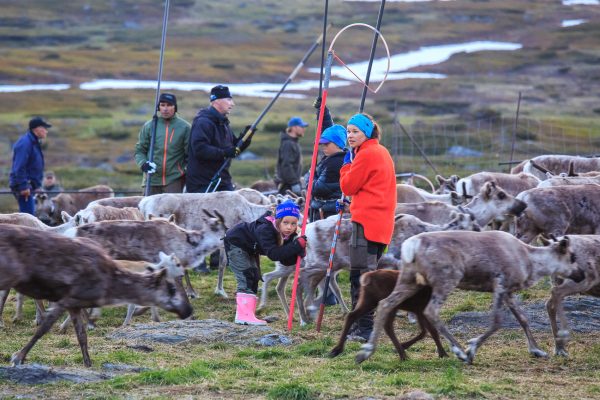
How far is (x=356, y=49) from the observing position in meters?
Answer: 91.5

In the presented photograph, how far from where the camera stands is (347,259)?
38.6 ft

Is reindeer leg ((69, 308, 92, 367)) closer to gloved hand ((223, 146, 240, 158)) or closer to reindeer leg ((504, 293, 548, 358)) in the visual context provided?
reindeer leg ((504, 293, 548, 358))

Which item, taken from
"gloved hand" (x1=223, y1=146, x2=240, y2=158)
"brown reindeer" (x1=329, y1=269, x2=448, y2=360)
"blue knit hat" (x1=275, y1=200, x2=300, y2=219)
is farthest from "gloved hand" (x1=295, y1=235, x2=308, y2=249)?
"gloved hand" (x1=223, y1=146, x2=240, y2=158)

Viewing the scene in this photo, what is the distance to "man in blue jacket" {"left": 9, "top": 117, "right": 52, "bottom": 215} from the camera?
55.2ft

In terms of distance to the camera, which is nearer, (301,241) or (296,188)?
(301,241)

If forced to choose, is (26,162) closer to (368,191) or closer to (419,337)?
(368,191)

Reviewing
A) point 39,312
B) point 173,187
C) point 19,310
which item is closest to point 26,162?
point 173,187

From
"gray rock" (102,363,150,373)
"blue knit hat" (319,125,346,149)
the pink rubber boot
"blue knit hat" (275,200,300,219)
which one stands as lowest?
the pink rubber boot

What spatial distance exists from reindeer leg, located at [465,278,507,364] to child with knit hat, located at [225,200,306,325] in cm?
214

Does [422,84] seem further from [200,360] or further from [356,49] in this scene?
[200,360]

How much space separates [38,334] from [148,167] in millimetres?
6231

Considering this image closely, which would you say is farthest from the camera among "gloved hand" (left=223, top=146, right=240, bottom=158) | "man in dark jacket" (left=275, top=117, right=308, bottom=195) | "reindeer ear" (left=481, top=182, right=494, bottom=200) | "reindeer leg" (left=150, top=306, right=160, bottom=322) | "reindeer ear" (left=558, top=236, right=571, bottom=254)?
"man in dark jacket" (left=275, top=117, right=308, bottom=195)

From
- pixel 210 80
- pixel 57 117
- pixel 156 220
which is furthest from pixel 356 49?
pixel 156 220

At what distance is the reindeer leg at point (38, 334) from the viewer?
8.95 metres
